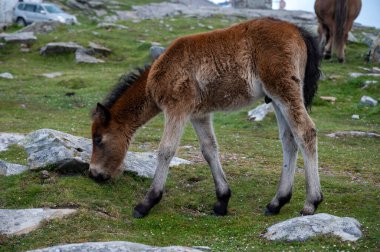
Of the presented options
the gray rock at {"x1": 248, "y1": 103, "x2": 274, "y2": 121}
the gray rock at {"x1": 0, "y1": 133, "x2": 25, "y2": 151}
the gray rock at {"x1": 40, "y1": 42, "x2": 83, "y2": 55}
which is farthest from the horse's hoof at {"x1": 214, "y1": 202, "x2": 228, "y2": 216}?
the gray rock at {"x1": 40, "y1": 42, "x2": 83, "y2": 55}

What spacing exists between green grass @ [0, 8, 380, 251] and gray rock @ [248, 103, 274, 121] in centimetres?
29

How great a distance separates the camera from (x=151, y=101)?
30.2 feet

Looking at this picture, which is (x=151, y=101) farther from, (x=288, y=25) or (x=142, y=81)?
(x=288, y=25)

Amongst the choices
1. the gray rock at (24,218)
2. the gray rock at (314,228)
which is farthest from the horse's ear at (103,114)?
the gray rock at (314,228)

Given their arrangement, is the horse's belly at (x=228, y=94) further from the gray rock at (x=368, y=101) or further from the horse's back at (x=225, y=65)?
the gray rock at (x=368, y=101)

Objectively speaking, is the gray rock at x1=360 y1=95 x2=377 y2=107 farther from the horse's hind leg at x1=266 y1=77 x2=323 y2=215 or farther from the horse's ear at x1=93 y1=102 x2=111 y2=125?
the horse's ear at x1=93 y1=102 x2=111 y2=125

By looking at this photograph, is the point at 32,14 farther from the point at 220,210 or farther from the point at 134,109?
the point at 220,210

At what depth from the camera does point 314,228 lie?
741 cm

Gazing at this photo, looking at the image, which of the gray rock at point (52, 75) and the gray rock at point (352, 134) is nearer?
the gray rock at point (352, 134)

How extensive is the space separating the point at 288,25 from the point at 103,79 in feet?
46.7

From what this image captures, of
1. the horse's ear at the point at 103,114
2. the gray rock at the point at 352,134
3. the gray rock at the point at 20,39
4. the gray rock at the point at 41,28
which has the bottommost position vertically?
the gray rock at the point at 41,28

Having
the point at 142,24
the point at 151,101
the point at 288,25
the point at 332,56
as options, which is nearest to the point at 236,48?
the point at 288,25

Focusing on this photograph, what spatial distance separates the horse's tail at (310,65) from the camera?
8914 millimetres

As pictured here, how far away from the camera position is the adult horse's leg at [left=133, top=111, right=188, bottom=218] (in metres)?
8.70
